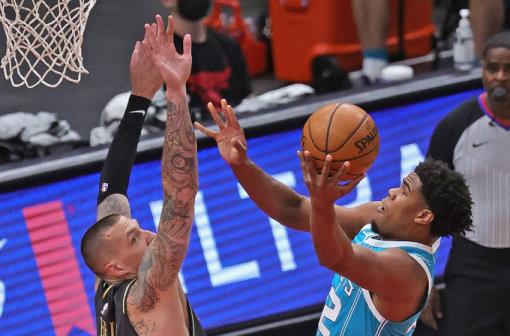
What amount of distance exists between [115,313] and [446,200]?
135cm

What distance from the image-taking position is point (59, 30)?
4613 millimetres

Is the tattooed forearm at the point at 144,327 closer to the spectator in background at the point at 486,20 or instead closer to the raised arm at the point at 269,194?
the raised arm at the point at 269,194

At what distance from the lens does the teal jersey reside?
4.22 m

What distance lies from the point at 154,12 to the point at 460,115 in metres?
2.43

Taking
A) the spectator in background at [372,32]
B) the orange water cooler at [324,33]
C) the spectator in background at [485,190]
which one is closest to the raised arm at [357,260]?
the spectator in background at [485,190]

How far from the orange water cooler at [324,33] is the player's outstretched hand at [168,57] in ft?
13.1

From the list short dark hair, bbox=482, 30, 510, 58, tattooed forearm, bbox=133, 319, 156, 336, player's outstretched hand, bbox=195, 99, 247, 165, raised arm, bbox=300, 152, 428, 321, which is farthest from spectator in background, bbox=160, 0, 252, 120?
tattooed forearm, bbox=133, 319, 156, 336

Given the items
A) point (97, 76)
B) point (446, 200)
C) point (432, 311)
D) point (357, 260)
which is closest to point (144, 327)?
point (357, 260)

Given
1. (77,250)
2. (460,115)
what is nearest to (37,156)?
(77,250)

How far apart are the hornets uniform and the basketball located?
0.78 m

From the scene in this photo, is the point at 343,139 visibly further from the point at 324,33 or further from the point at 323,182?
the point at 324,33

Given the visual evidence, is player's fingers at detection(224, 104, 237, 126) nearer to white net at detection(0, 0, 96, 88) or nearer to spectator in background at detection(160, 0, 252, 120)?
white net at detection(0, 0, 96, 88)

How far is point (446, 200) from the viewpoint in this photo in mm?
4211

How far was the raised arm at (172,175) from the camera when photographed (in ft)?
12.3
